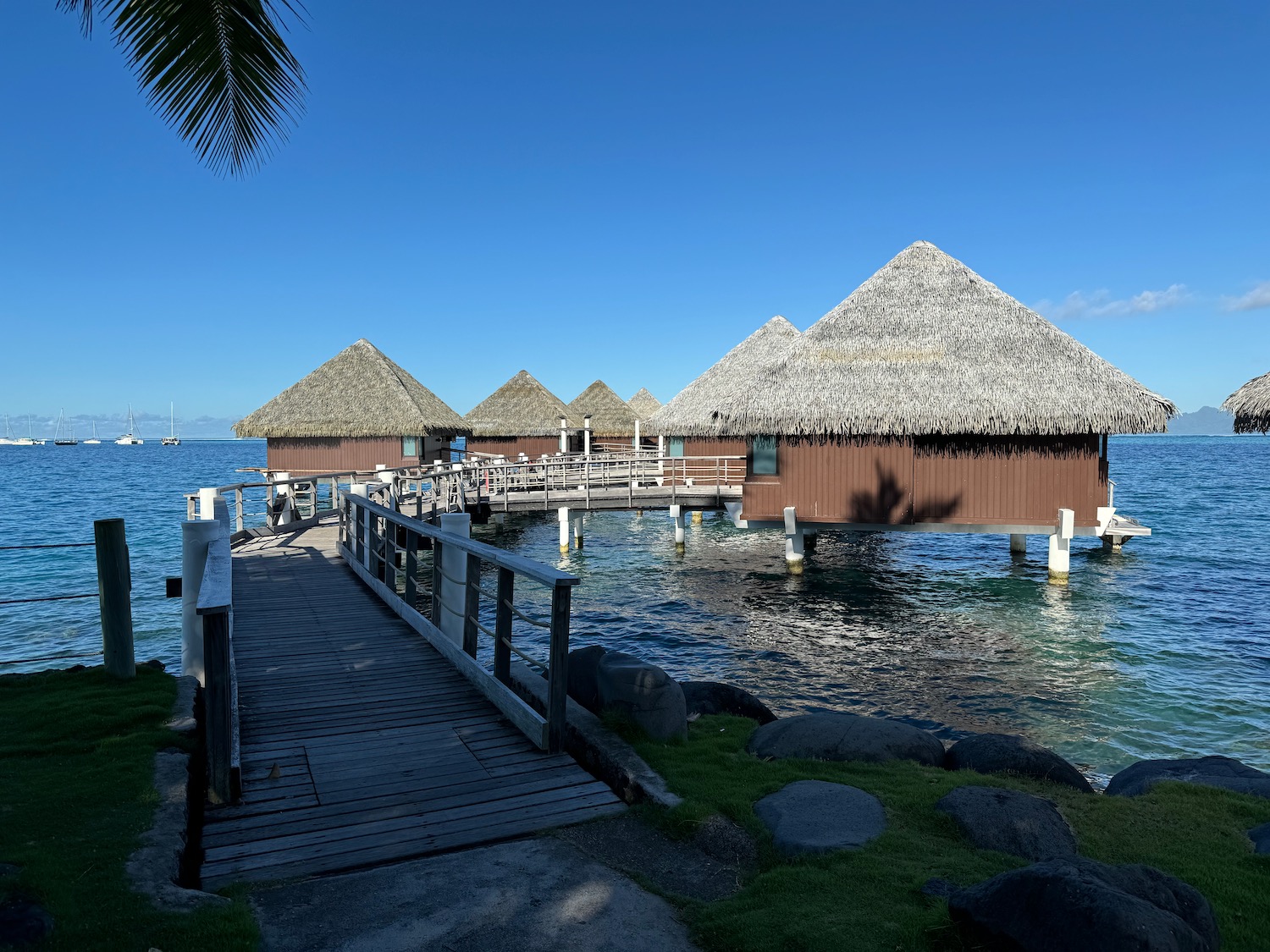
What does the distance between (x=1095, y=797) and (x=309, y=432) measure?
33858 millimetres

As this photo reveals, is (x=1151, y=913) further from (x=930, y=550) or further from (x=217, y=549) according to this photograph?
(x=930, y=550)

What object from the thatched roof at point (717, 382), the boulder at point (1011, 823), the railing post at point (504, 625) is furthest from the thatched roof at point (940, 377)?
the boulder at point (1011, 823)

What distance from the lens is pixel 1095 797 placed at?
5.35m

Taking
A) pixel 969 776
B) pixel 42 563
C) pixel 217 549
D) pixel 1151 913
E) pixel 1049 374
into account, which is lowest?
pixel 42 563

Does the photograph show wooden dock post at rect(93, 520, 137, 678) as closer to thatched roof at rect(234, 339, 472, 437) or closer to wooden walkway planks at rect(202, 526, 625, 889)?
wooden walkway planks at rect(202, 526, 625, 889)

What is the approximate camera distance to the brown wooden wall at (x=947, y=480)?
20.1 m

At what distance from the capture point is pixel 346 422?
34.7 m

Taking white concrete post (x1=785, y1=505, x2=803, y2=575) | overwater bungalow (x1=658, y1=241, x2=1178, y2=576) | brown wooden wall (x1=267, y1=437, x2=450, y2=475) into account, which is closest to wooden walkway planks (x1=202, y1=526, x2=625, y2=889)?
overwater bungalow (x1=658, y1=241, x2=1178, y2=576)

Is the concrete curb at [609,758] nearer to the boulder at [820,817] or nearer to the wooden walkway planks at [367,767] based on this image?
the wooden walkway planks at [367,767]

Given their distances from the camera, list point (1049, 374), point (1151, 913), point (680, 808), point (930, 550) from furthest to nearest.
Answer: point (930, 550) → point (1049, 374) → point (680, 808) → point (1151, 913)

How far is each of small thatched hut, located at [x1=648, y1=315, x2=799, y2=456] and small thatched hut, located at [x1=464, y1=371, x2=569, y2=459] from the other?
1094 centimetres

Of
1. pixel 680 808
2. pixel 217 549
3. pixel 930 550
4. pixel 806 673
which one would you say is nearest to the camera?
pixel 680 808

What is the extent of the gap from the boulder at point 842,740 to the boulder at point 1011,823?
1.48 metres

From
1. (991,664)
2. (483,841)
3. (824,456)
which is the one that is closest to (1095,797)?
(483,841)
